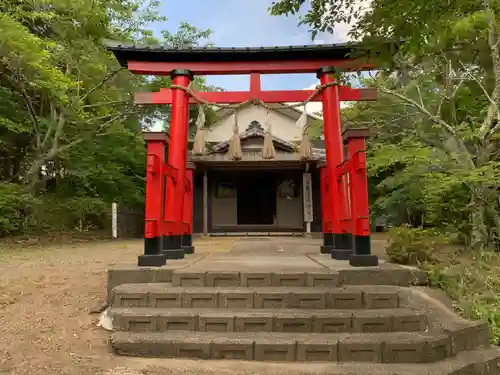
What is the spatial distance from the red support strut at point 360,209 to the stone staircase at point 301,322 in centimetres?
41

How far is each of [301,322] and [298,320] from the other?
31mm

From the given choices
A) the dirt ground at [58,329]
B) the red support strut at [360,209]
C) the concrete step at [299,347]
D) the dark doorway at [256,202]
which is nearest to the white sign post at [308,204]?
the dark doorway at [256,202]

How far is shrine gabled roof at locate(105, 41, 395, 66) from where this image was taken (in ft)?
19.9

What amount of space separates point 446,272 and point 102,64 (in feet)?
37.4

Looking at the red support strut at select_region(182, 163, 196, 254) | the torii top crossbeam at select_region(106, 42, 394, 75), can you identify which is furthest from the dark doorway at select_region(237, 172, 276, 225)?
the torii top crossbeam at select_region(106, 42, 394, 75)

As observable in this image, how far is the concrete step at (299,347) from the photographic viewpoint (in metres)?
2.98

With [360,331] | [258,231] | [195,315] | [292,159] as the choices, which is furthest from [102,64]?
[360,331]

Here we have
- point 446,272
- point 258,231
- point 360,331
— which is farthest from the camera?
point 258,231

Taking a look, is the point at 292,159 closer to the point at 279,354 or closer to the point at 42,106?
the point at 42,106

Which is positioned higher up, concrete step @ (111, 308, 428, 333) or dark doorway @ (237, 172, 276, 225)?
A: dark doorway @ (237, 172, 276, 225)

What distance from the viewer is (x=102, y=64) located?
39.6ft

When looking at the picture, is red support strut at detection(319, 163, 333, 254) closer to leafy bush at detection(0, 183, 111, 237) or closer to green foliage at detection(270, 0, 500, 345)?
green foliage at detection(270, 0, 500, 345)

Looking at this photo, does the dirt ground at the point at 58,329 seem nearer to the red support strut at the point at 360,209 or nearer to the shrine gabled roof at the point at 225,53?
the red support strut at the point at 360,209

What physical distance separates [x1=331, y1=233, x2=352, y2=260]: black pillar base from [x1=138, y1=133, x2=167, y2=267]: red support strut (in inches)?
94.9
